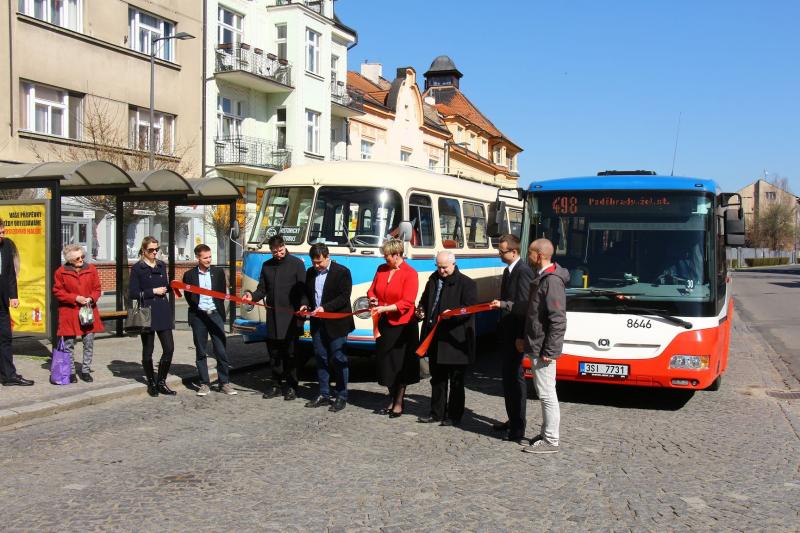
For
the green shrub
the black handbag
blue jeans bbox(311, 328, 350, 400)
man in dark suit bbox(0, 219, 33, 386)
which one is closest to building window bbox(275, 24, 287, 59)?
man in dark suit bbox(0, 219, 33, 386)

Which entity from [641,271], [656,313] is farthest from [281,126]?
[656,313]

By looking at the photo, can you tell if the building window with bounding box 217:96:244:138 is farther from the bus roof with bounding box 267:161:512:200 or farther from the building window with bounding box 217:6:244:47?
the bus roof with bounding box 267:161:512:200

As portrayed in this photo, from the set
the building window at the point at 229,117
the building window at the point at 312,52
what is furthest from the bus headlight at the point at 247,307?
the building window at the point at 312,52

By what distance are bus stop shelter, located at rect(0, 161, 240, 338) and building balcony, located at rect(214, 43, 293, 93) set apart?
16874 millimetres

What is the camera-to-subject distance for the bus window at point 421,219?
38.3ft

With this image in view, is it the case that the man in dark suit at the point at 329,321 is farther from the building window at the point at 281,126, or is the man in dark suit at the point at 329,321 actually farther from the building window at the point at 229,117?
the building window at the point at 281,126

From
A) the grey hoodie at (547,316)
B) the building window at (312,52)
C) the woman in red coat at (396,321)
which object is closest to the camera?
the grey hoodie at (547,316)

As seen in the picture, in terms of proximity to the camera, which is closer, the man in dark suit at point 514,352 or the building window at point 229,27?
the man in dark suit at point 514,352

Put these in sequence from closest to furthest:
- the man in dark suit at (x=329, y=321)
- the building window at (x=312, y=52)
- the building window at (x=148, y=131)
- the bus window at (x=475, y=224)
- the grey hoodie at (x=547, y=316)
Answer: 1. the grey hoodie at (x=547, y=316)
2. the man in dark suit at (x=329, y=321)
3. the bus window at (x=475, y=224)
4. the building window at (x=148, y=131)
5. the building window at (x=312, y=52)

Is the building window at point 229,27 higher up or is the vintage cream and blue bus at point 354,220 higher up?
the building window at point 229,27

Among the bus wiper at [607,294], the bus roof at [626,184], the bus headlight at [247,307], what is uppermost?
the bus roof at [626,184]

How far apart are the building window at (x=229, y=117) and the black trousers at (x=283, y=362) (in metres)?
23.5

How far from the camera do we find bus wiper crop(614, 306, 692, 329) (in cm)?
890

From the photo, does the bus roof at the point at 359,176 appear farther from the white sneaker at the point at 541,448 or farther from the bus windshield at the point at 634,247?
the white sneaker at the point at 541,448
